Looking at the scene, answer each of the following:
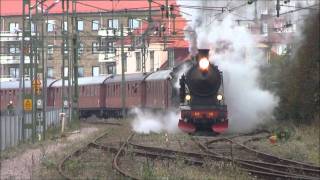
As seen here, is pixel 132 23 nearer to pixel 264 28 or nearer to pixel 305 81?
pixel 305 81

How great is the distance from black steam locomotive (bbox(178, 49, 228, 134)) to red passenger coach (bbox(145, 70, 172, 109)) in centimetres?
829

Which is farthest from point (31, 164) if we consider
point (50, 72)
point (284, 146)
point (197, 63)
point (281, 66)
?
point (50, 72)

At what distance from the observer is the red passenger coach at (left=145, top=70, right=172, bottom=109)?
3126cm

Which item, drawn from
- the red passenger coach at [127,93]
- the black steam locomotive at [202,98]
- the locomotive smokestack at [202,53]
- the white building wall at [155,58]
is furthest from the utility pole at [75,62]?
the locomotive smokestack at [202,53]

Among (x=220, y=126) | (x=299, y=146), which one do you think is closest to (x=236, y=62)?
(x=220, y=126)

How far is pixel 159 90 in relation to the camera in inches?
1355

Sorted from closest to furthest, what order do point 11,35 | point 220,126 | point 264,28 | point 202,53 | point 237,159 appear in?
1. point 237,159
2. point 202,53
3. point 220,126
4. point 264,28
5. point 11,35

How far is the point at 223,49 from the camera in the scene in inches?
925

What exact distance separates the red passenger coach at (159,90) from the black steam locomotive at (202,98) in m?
8.29

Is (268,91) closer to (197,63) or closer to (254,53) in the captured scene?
(254,53)

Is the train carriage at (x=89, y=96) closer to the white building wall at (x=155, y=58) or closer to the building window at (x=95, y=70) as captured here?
the white building wall at (x=155, y=58)

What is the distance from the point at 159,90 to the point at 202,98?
45.0 feet

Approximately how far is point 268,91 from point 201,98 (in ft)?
36.2

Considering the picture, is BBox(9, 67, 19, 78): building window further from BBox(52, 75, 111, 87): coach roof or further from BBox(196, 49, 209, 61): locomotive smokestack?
BBox(196, 49, 209, 61): locomotive smokestack
